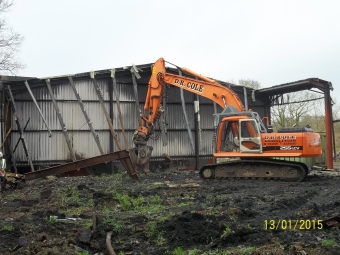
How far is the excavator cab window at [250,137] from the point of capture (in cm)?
1459

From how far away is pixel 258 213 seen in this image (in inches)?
324

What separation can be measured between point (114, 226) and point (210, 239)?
5.69 ft

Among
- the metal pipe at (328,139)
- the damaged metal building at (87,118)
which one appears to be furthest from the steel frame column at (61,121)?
the metal pipe at (328,139)

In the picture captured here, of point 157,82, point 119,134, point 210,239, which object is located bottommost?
point 210,239

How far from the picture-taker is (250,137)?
48.2 ft

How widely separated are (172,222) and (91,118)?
14.6 m

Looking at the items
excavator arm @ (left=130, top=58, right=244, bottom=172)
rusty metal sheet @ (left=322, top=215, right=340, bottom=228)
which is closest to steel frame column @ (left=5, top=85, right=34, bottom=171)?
excavator arm @ (left=130, top=58, right=244, bottom=172)

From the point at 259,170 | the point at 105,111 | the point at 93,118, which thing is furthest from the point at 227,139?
the point at 93,118

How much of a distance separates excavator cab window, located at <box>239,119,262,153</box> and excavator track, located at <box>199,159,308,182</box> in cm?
41

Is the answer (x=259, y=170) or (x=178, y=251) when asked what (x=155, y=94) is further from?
(x=178, y=251)

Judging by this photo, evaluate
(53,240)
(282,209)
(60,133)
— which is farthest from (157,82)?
(53,240)

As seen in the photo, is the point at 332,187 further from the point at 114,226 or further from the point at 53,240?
the point at 53,240

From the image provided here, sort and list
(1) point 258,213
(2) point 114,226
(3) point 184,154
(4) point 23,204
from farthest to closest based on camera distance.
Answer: (3) point 184,154 → (4) point 23,204 → (1) point 258,213 → (2) point 114,226
